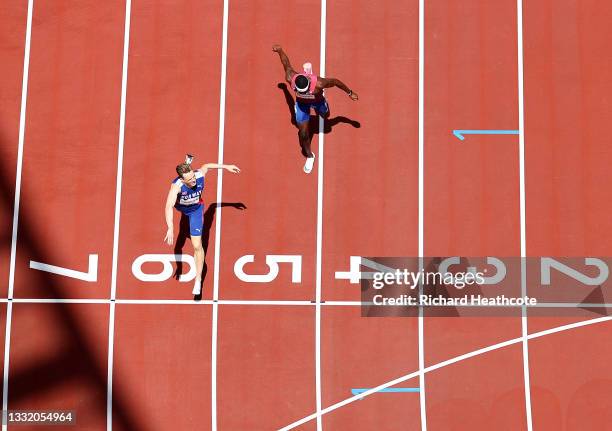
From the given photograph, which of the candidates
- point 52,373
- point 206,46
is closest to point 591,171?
point 206,46

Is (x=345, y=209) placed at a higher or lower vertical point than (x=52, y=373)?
higher

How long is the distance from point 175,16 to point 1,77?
4.41 metres

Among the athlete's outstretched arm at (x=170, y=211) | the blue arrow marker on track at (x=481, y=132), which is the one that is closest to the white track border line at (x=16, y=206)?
the athlete's outstretched arm at (x=170, y=211)

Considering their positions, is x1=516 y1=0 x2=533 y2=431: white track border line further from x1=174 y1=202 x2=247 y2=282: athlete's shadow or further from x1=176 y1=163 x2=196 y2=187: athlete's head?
x1=176 y1=163 x2=196 y2=187: athlete's head

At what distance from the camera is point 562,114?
52.0 ft

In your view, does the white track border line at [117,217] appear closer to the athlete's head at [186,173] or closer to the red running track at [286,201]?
the red running track at [286,201]

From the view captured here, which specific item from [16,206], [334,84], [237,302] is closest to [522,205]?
[334,84]

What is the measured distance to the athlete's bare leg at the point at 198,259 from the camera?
14742 mm

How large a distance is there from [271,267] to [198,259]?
5.54 feet

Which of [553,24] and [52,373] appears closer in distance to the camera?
[52,373]

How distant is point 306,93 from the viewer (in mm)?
14641

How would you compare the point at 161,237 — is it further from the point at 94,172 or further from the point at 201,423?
the point at 201,423

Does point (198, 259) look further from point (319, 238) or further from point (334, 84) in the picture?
point (334, 84)

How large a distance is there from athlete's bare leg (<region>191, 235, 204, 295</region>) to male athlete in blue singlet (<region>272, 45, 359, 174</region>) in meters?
3.05
